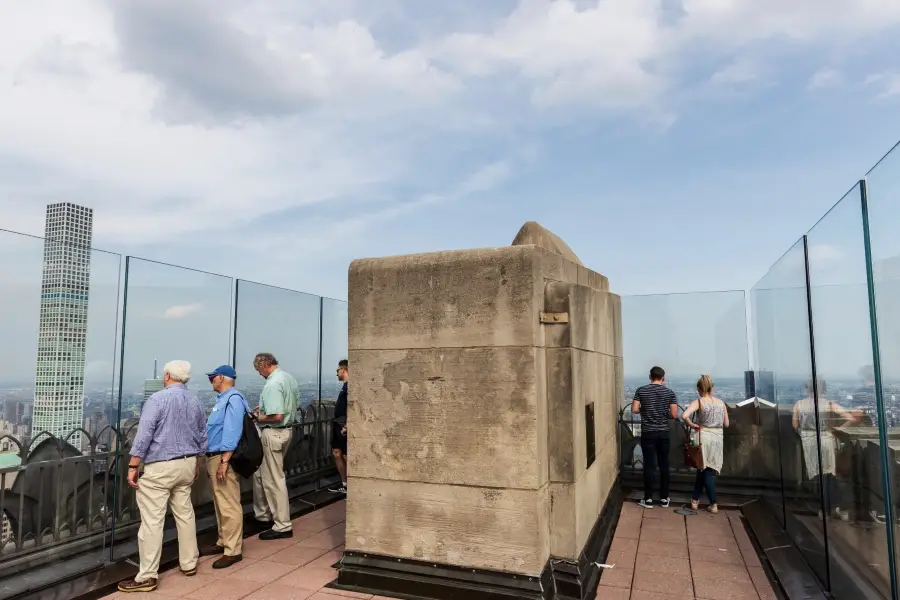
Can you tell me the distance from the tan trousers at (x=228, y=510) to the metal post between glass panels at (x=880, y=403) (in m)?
4.99

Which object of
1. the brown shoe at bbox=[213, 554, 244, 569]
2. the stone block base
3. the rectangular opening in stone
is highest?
the rectangular opening in stone

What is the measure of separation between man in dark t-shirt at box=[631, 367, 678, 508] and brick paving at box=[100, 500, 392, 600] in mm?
4008

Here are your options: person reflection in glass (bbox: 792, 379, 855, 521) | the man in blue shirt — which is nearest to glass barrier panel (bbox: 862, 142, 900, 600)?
person reflection in glass (bbox: 792, 379, 855, 521)

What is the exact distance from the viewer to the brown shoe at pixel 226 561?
522 cm

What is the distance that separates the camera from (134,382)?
5719 millimetres

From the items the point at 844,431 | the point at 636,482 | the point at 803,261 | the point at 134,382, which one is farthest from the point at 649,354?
the point at 134,382

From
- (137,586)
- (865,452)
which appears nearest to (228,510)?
(137,586)

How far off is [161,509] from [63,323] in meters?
→ 1.88

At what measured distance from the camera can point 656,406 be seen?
296 inches

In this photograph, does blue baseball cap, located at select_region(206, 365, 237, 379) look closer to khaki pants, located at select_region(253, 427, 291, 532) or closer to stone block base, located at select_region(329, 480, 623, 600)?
khaki pants, located at select_region(253, 427, 291, 532)

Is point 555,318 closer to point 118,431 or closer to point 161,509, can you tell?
point 161,509

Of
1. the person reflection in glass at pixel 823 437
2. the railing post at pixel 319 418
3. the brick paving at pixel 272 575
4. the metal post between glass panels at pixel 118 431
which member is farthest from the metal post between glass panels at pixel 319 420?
the person reflection in glass at pixel 823 437

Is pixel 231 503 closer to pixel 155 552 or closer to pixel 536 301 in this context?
pixel 155 552

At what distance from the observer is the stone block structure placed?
4371 millimetres
